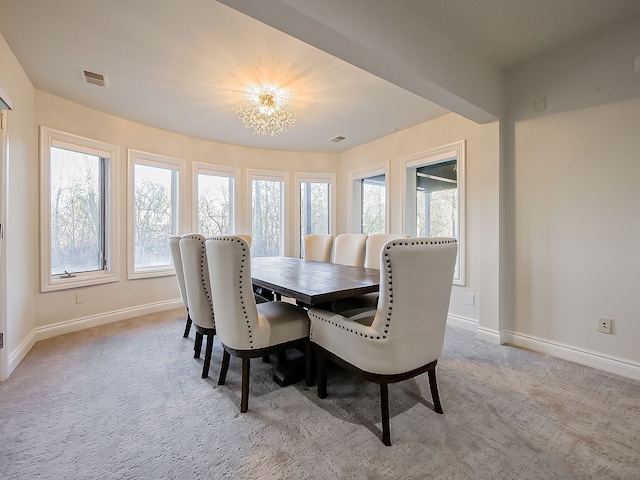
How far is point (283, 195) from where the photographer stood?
4.85 meters

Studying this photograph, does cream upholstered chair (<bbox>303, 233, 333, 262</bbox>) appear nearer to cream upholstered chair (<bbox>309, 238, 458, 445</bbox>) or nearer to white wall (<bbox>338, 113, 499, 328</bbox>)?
white wall (<bbox>338, 113, 499, 328</bbox>)

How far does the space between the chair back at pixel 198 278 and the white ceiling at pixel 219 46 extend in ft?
4.59

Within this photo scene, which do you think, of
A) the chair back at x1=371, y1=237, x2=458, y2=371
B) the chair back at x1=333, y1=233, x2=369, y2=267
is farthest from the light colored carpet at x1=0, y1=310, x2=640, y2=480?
the chair back at x1=333, y1=233, x2=369, y2=267

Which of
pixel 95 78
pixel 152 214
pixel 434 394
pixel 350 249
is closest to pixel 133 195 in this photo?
pixel 152 214

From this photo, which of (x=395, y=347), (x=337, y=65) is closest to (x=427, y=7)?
(x=337, y=65)

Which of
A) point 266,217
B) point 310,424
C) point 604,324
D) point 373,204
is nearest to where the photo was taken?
point 310,424

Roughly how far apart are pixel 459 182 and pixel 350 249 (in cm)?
146

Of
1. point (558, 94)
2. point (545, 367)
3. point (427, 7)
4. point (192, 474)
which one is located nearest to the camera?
point (192, 474)

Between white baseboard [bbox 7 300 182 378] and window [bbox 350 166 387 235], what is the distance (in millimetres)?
3036

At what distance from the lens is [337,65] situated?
2.35m

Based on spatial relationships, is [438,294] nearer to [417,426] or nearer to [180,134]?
[417,426]

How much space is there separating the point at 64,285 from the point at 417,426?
357 centimetres

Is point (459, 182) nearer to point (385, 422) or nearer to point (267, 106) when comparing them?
point (267, 106)

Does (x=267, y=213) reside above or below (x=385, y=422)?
above
